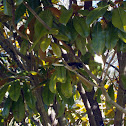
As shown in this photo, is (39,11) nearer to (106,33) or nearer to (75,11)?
(75,11)

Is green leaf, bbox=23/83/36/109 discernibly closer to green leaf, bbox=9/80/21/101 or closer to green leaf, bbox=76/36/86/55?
green leaf, bbox=9/80/21/101

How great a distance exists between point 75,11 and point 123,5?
208mm

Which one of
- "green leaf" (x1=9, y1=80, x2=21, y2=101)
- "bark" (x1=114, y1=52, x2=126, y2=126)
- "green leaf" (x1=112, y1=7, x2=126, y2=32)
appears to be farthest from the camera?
"bark" (x1=114, y1=52, x2=126, y2=126)

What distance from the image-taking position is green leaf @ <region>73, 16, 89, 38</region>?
895 millimetres

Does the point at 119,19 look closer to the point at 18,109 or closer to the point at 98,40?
the point at 98,40

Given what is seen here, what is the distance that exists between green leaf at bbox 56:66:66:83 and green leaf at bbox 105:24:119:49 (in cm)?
23

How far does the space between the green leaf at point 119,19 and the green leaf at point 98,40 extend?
0.28 feet

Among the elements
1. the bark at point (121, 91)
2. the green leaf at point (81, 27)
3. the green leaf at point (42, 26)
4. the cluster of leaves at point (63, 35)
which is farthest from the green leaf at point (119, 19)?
the bark at point (121, 91)

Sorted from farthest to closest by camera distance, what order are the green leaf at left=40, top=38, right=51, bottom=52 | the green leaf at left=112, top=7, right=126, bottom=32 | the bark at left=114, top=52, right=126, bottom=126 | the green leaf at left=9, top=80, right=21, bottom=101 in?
the bark at left=114, top=52, right=126, bottom=126, the green leaf at left=9, top=80, right=21, bottom=101, the green leaf at left=40, top=38, right=51, bottom=52, the green leaf at left=112, top=7, right=126, bottom=32

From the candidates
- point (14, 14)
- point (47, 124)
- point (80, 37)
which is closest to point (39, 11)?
point (14, 14)

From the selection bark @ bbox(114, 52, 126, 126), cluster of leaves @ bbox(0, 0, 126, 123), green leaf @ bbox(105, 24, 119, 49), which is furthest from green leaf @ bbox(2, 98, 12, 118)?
bark @ bbox(114, 52, 126, 126)

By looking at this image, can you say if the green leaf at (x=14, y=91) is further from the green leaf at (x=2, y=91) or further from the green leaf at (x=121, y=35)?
the green leaf at (x=121, y=35)

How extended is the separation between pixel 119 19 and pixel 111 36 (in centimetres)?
8

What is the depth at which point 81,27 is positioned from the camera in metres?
0.90
